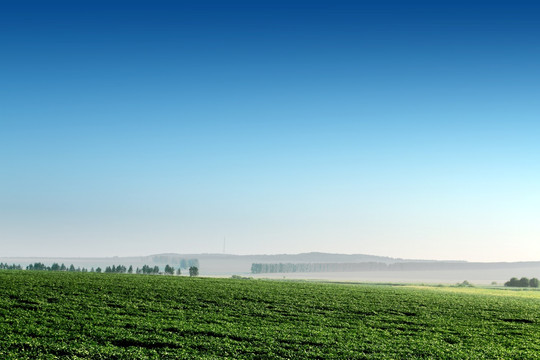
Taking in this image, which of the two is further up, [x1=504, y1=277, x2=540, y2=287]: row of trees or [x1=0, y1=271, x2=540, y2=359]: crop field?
[x1=0, y1=271, x2=540, y2=359]: crop field

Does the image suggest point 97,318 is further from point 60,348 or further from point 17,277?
point 17,277

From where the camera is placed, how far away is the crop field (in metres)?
18.6

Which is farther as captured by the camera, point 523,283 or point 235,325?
point 523,283

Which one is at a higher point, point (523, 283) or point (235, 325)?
point (235, 325)

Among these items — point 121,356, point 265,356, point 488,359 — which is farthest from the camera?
point 488,359

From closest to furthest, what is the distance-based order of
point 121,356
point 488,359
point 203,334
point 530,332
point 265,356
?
point 121,356
point 265,356
point 488,359
point 203,334
point 530,332

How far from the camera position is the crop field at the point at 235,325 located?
1859 centimetres

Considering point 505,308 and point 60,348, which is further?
point 505,308

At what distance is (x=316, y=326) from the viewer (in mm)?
25234

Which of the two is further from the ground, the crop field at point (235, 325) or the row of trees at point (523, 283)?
the crop field at point (235, 325)

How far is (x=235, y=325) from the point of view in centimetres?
2411

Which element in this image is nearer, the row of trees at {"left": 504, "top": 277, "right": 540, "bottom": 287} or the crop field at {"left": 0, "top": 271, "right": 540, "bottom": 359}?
A: the crop field at {"left": 0, "top": 271, "right": 540, "bottom": 359}

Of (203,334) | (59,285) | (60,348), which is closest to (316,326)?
(203,334)

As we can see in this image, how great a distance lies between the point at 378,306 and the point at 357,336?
41.2 ft
